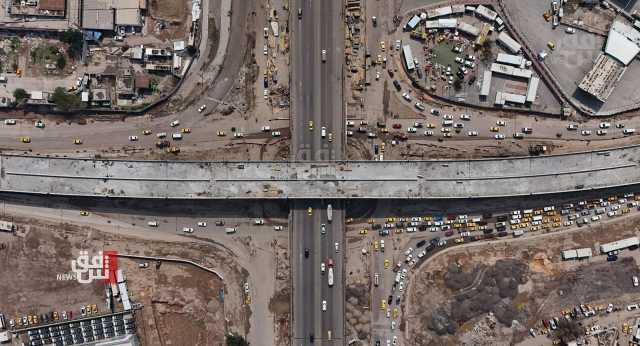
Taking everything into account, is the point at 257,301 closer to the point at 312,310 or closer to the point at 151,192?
the point at 312,310

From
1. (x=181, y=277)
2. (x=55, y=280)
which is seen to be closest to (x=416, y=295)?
(x=181, y=277)

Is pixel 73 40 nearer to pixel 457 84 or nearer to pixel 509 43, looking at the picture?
pixel 457 84

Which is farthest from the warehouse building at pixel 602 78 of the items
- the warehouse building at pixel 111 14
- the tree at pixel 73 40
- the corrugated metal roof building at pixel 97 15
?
the tree at pixel 73 40

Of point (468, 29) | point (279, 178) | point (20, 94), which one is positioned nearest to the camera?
point (279, 178)

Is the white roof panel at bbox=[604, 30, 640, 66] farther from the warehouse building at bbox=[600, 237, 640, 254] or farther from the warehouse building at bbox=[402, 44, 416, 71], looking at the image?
the warehouse building at bbox=[402, 44, 416, 71]

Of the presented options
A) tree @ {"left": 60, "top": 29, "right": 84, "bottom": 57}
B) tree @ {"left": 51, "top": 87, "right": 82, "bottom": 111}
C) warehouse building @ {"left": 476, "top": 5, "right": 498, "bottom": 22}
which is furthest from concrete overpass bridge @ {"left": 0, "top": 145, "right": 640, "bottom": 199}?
warehouse building @ {"left": 476, "top": 5, "right": 498, "bottom": 22}

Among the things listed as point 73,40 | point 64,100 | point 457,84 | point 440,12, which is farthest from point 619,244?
point 73,40

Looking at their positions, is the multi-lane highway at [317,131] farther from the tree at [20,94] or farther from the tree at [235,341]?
the tree at [20,94]
